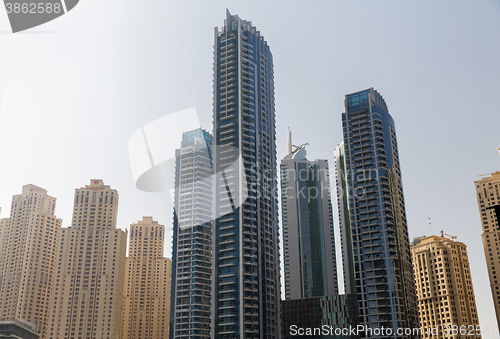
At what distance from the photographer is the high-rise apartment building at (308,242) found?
364 feet

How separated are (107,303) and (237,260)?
4584 centimetres

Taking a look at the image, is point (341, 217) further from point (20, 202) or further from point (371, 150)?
point (20, 202)

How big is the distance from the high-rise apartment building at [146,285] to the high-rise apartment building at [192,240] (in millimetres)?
Result: 41602

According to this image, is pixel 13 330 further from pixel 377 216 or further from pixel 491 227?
pixel 491 227

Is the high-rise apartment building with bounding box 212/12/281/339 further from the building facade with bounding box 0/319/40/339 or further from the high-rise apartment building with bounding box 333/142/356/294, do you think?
the building facade with bounding box 0/319/40/339

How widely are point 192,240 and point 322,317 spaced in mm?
29748

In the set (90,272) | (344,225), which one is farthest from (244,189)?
(90,272)

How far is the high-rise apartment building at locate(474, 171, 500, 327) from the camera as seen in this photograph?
98938 mm

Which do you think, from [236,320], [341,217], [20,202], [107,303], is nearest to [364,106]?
[341,217]

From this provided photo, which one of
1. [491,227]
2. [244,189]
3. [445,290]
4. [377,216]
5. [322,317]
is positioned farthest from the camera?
[445,290]

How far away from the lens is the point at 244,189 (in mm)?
66062

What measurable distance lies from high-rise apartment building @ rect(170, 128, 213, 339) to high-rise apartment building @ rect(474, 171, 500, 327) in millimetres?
57628

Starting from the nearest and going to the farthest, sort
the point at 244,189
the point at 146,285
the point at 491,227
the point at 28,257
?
the point at 244,189, the point at 491,227, the point at 28,257, the point at 146,285

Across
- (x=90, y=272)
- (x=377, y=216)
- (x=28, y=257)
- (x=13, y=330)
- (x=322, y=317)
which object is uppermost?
(x=28, y=257)
